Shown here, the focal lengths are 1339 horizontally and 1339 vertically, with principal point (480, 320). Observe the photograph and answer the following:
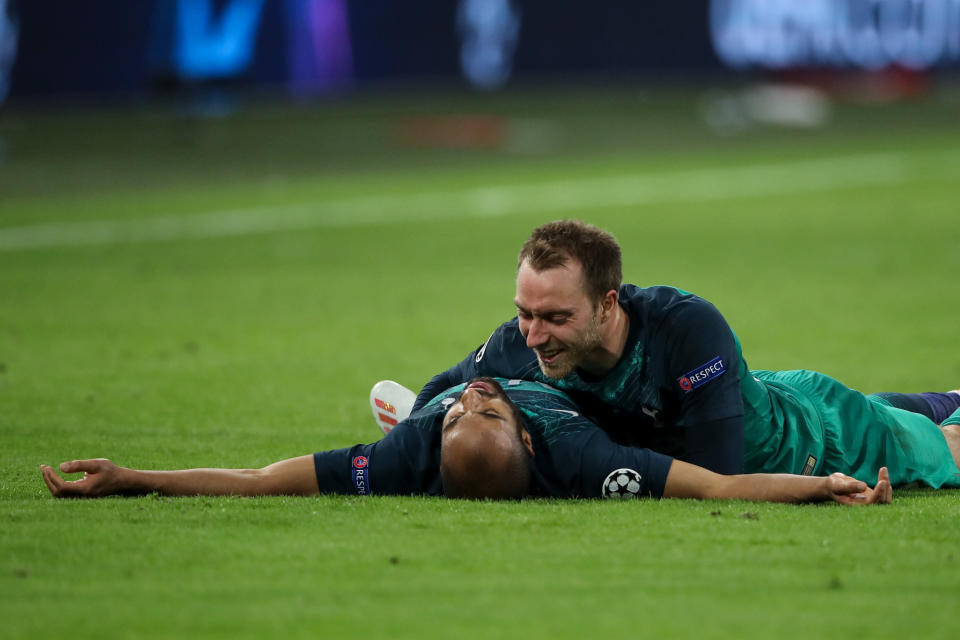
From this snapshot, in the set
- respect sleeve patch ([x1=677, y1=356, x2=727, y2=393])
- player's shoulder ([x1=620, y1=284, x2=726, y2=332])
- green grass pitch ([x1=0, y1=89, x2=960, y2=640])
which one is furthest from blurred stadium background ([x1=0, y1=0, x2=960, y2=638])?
player's shoulder ([x1=620, y1=284, x2=726, y2=332])

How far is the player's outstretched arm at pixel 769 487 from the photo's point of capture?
5750mm

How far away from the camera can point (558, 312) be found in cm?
579

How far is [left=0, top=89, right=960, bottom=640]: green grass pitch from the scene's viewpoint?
4.53m

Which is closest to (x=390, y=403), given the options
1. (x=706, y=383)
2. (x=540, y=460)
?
(x=540, y=460)

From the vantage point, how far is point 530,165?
29.7 metres

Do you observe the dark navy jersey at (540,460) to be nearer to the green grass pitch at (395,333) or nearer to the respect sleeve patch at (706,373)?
the green grass pitch at (395,333)

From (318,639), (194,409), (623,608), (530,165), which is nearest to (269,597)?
(318,639)

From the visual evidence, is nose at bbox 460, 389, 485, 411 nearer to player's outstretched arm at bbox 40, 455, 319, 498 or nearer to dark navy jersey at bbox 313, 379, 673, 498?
dark navy jersey at bbox 313, 379, 673, 498

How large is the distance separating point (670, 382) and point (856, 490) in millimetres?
920

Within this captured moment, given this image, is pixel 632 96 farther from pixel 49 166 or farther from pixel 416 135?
pixel 49 166

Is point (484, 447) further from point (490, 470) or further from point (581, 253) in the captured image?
point (581, 253)

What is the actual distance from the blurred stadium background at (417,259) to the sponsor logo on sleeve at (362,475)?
0.71 ft

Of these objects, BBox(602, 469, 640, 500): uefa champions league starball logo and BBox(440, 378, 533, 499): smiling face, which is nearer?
BBox(440, 378, 533, 499): smiling face

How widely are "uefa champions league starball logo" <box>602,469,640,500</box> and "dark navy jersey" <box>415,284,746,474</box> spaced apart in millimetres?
303
